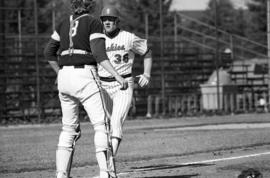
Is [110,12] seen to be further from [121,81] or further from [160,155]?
[160,155]

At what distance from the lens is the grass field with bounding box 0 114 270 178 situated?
957 centimetres

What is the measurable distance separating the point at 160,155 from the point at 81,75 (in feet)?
14.6

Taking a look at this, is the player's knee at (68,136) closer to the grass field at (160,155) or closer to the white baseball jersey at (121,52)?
the grass field at (160,155)

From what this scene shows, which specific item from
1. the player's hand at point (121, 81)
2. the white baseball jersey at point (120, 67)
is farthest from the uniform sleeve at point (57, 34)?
the white baseball jersey at point (120, 67)

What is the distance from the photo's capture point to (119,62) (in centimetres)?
982

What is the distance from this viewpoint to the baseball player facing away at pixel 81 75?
7750mm

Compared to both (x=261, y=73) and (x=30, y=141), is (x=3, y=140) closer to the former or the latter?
(x=30, y=141)

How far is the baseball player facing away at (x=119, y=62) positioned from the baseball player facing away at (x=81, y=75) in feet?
4.72

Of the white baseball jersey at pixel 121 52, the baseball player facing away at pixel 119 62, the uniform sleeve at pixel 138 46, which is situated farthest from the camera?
the uniform sleeve at pixel 138 46

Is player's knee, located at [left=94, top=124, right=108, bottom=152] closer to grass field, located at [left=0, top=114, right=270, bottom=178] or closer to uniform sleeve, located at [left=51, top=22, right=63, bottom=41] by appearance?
uniform sleeve, located at [left=51, top=22, right=63, bottom=41]

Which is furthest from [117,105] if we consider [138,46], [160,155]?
[160,155]

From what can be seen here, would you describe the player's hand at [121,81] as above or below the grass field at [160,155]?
above

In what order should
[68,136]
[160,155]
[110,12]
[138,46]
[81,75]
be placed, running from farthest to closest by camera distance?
1. [160,155]
2. [138,46]
3. [110,12]
4. [68,136]
5. [81,75]

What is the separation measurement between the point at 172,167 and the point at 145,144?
4.12 metres
